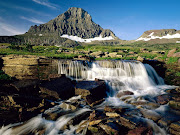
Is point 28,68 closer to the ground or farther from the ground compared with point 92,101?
farther from the ground

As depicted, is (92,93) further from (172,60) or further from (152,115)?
(172,60)

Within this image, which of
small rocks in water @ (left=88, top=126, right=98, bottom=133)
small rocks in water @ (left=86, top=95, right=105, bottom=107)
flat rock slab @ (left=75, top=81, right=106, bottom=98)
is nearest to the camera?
small rocks in water @ (left=88, top=126, right=98, bottom=133)

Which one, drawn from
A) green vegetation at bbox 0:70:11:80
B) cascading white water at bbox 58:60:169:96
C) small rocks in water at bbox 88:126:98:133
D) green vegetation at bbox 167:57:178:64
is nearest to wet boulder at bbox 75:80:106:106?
cascading white water at bbox 58:60:169:96

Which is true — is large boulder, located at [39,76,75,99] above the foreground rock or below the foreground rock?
below

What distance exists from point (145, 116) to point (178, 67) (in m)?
19.2

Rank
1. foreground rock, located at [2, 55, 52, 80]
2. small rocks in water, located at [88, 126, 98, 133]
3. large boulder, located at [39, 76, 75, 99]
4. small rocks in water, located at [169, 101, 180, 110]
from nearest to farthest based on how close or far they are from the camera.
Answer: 1. small rocks in water, located at [88, 126, 98, 133]
2. small rocks in water, located at [169, 101, 180, 110]
3. large boulder, located at [39, 76, 75, 99]
4. foreground rock, located at [2, 55, 52, 80]

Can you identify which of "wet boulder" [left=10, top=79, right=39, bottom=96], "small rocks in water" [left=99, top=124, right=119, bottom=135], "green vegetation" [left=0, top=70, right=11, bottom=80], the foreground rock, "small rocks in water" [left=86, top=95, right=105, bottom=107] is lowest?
"small rocks in water" [left=86, top=95, right=105, bottom=107]

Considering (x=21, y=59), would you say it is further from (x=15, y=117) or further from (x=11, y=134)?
(x=11, y=134)

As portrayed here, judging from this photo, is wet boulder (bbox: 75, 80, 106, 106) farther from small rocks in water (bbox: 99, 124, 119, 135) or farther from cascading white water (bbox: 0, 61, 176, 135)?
small rocks in water (bbox: 99, 124, 119, 135)

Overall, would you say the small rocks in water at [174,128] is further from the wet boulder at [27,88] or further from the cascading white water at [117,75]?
the wet boulder at [27,88]

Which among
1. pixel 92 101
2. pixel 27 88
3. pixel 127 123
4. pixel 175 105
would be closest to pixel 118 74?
pixel 92 101

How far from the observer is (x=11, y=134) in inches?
299

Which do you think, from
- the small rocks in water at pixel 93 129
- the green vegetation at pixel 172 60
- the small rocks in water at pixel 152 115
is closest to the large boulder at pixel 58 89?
the small rocks in water at pixel 93 129

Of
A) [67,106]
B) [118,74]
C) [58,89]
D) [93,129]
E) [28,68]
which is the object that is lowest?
[67,106]
